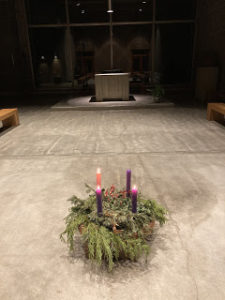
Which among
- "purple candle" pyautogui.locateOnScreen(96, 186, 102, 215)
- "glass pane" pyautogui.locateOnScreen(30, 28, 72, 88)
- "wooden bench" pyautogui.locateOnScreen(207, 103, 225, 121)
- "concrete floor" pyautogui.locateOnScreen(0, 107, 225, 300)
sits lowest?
"concrete floor" pyautogui.locateOnScreen(0, 107, 225, 300)

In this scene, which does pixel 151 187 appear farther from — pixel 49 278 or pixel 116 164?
pixel 49 278

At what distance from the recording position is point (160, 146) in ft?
13.2

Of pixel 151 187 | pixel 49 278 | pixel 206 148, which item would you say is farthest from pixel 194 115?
pixel 49 278

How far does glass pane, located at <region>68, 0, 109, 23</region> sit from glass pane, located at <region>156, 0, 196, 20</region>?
2.22m

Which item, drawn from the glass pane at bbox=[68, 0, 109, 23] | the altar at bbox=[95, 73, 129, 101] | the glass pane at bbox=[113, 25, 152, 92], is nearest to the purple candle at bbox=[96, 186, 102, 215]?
the altar at bbox=[95, 73, 129, 101]

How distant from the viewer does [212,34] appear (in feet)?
28.7

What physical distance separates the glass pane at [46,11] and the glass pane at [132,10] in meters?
2.19

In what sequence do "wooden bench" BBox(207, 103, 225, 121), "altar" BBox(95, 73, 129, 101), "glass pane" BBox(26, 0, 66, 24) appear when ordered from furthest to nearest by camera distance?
"glass pane" BBox(26, 0, 66, 24), "altar" BBox(95, 73, 129, 101), "wooden bench" BBox(207, 103, 225, 121)

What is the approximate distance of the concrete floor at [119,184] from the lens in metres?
1.56

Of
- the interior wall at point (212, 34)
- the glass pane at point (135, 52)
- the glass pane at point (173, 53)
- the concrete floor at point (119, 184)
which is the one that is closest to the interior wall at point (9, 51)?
the glass pane at point (135, 52)

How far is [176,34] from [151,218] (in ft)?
36.0

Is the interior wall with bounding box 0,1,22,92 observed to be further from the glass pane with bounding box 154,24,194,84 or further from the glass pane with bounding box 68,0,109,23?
the glass pane with bounding box 154,24,194,84

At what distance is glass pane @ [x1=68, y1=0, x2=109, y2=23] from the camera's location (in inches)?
422

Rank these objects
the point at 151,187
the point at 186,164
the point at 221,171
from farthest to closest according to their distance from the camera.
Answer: the point at 186,164 < the point at 221,171 < the point at 151,187
